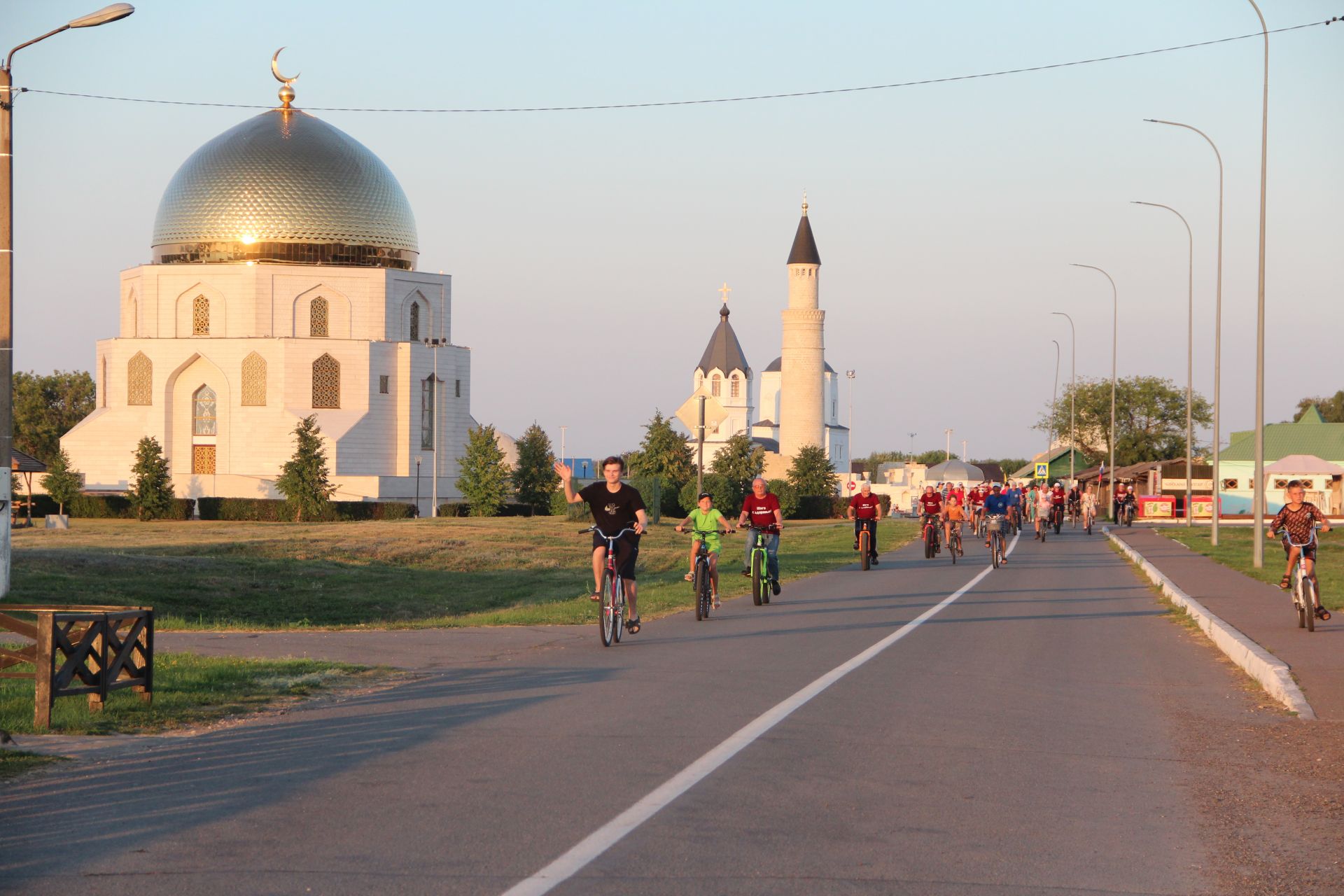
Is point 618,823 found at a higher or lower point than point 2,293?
lower

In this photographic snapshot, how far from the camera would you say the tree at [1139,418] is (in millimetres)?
110875

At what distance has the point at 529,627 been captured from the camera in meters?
16.2

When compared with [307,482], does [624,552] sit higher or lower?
lower

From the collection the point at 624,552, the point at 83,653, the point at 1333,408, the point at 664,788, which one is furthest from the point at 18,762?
the point at 1333,408

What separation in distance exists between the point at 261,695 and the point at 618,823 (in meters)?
4.93

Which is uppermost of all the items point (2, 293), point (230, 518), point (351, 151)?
point (351, 151)

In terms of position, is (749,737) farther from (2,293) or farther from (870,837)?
(2,293)

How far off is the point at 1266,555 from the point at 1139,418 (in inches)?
3210

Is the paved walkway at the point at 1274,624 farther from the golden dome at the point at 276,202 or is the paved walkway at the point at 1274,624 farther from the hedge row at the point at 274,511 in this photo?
the golden dome at the point at 276,202

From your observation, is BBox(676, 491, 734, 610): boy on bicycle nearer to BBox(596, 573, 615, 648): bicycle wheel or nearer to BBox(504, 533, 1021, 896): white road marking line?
BBox(596, 573, 615, 648): bicycle wheel

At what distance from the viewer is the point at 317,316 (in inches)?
2938

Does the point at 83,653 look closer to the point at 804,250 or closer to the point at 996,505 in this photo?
the point at 996,505

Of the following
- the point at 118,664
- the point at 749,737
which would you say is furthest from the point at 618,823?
the point at 118,664

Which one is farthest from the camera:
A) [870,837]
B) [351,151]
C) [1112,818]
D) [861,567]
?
[351,151]
